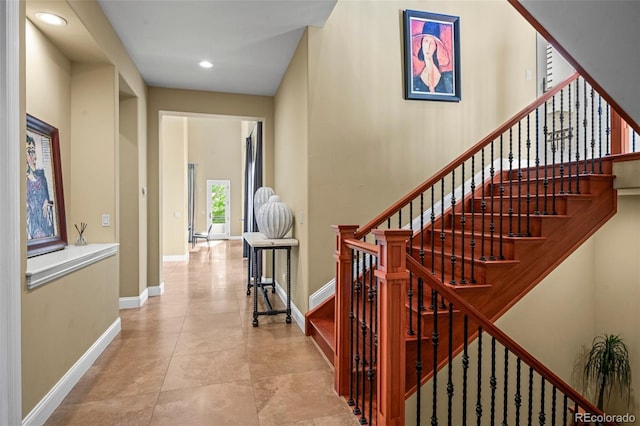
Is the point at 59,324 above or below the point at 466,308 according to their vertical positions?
below

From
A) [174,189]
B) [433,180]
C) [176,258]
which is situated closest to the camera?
[433,180]

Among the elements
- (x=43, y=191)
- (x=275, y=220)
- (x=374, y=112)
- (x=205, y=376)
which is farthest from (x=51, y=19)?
(x=205, y=376)

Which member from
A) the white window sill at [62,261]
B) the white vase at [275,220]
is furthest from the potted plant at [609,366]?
the white window sill at [62,261]

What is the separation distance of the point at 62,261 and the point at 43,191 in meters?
0.76

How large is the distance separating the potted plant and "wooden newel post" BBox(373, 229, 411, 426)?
3.50 meters

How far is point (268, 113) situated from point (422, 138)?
2532mm

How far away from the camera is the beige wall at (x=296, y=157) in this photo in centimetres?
350

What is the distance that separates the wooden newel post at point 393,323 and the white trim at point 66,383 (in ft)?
6.39

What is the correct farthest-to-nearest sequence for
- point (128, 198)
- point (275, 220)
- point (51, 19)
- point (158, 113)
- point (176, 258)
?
point (176, 258)
point (158, 113)
point (128, 198)
point (275, 220)
point (51, 19)

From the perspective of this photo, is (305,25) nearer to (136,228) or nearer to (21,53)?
(21,53)

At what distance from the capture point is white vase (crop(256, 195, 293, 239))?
3.91 m

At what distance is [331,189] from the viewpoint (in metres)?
3.50

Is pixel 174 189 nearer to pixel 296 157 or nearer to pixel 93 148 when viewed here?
pixel 93 148

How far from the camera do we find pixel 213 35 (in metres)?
3.44
